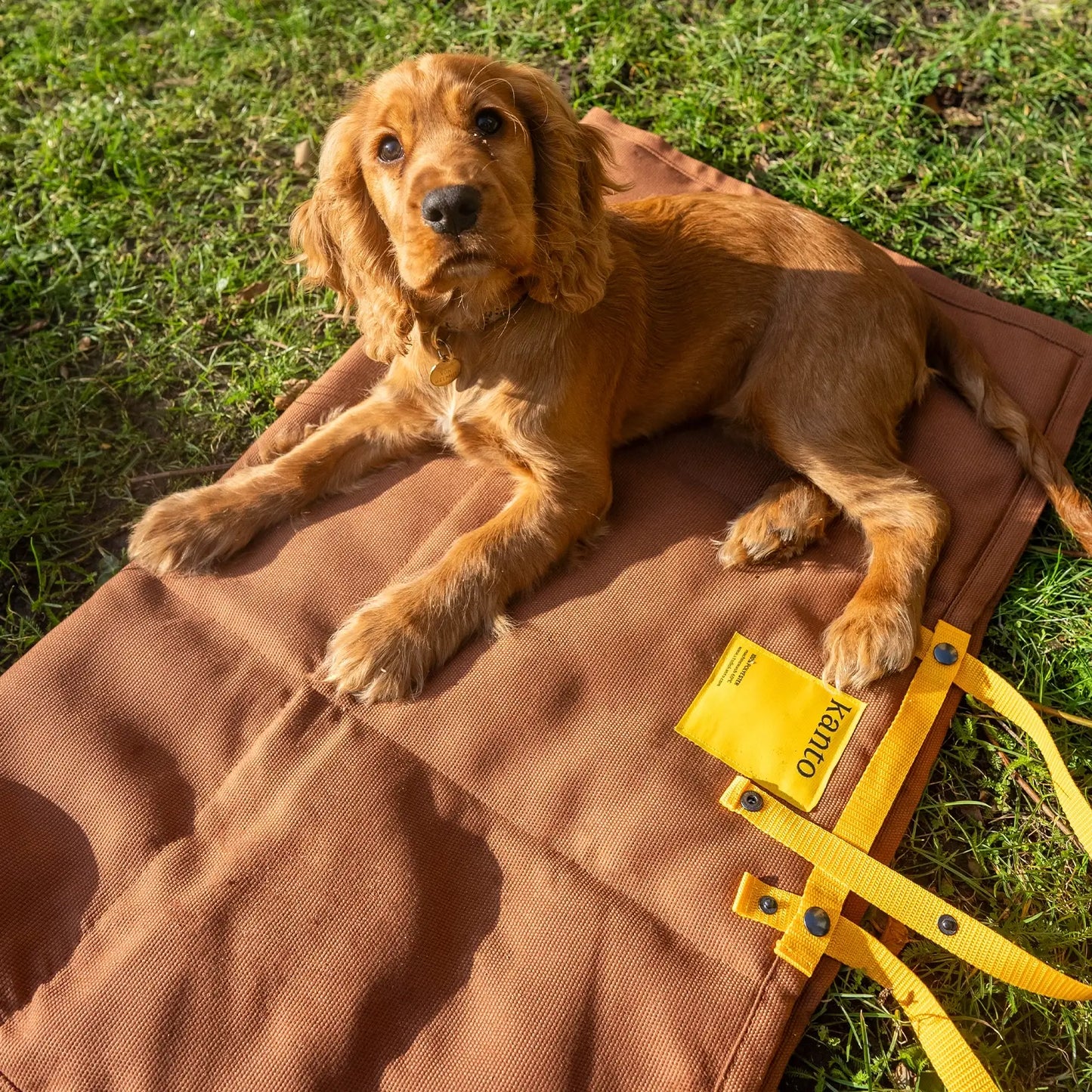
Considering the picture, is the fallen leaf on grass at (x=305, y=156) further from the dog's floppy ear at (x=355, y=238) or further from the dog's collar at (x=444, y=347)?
the dog's collar at (x=444, y=347)

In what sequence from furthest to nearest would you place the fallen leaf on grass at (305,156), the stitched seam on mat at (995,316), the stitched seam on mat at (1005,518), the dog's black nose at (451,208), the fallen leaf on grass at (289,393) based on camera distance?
the fallen leaf on grass at (305,156), the fallen leaf on grass at (289,393), the stitched seam on mat at (995,316), the stitched seam on mat at (1005,518), the dog's black nose at (451,208)

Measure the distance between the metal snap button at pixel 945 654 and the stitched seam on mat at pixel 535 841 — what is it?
1148 mm

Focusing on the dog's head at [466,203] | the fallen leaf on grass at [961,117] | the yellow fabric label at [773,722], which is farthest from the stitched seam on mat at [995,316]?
the yellow fabric label at [773,722]

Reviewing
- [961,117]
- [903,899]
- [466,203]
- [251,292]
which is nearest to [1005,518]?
[903,899]

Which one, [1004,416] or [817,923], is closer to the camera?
[817,923]

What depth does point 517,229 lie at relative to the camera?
2521 millimetres

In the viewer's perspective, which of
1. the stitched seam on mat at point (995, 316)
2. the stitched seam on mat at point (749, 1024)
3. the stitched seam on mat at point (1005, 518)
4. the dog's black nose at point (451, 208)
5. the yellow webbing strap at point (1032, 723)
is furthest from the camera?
the stitched seam on mat at point (995, 316)

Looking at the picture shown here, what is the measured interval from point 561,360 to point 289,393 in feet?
5.06

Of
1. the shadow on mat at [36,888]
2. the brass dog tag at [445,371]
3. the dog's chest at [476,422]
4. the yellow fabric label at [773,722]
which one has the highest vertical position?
the brass dog tag at [445,371]

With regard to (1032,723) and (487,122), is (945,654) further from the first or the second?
(487,122)

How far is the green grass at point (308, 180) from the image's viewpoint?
3543 millimetres

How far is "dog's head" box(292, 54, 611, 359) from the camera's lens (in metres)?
2.46

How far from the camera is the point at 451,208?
7.78 ft

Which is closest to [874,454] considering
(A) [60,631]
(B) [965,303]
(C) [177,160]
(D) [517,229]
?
(B) [965,303]
